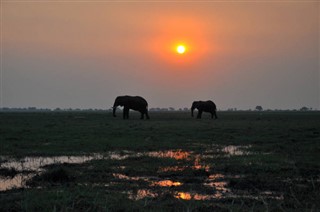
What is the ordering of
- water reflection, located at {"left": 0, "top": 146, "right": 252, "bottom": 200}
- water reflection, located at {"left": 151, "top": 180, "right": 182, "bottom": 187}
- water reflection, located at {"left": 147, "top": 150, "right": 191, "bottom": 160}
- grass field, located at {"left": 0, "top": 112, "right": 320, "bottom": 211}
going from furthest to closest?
1. water reflection, located at {"left": 147, "top": 150, "right": 191, "bottom": 160}
2. water reflection, located at {"left": 151, "top": 180, "right": 182, "bottom": 187}
3. water reflection, located at {"left": 0, "top": 146, "right": 252, "bottom": 200}
4. grass field, located at {"left": 0, "top": 112, "right": 320, "bottom": 211}

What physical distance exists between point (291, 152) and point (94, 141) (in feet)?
33.4

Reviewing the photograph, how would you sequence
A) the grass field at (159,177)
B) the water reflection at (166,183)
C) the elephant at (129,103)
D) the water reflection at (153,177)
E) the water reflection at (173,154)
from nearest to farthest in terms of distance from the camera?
the grass field at (159,177), the water reflection at (153,177), the water reflection at (166,183), the water reflection at (173,154), the elephant at (129,103)

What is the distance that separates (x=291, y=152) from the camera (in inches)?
645

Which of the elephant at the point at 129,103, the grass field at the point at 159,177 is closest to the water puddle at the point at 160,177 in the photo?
the grass field at the point at 159,177

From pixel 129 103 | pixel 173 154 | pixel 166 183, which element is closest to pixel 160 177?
pixel 166 183

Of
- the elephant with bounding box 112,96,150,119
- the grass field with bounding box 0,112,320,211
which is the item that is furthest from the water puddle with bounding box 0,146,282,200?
the elephant with bounding box 112,96,150,119

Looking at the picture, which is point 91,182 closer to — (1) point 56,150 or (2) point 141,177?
(2) point 141,177

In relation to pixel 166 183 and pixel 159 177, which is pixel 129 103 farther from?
pixel 166 183

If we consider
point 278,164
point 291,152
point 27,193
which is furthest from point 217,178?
point 291,152

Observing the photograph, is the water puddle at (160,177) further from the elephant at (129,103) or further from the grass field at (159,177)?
the elephant at (129,103)

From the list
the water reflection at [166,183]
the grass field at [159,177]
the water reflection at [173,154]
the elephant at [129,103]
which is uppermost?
the elephant at [129,103]

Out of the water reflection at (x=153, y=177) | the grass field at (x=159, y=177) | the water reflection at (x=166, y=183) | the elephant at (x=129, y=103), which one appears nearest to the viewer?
the grass field at (x=159, y=177)

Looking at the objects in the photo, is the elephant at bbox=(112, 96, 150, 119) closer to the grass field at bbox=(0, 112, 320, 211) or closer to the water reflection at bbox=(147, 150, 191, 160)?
the grass field at bbox=(0, 112, 320, 211)

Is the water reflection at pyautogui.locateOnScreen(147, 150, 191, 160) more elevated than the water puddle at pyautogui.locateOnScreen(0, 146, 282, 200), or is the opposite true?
the water reflection at pyautogui.locateOnScreen(147, 150, 191, 160)
